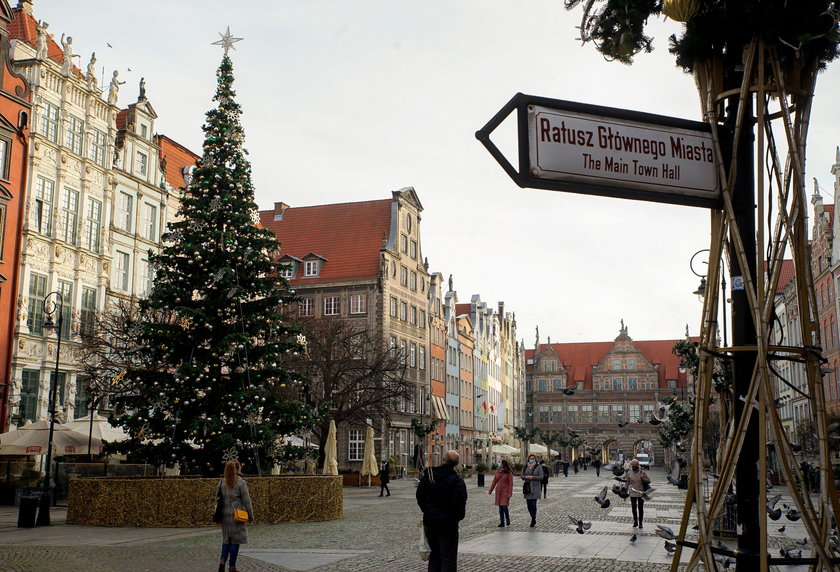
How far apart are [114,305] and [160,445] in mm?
14804

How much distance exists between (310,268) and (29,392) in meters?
29.2

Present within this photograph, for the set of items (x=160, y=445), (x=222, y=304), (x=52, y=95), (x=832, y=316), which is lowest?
(x=160, y=445)

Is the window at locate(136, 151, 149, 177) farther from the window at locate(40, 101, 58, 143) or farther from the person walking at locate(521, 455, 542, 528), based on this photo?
the person walking at locate(521, 455, 542, 528)

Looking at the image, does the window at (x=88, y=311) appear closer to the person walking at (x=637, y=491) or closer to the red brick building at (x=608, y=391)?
the person walking at (x=637, y=491)

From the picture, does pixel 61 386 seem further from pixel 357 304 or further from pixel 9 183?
pixel 357 304

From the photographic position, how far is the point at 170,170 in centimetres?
4544

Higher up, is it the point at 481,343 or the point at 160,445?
the point at 481,343

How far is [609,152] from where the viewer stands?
4723mm

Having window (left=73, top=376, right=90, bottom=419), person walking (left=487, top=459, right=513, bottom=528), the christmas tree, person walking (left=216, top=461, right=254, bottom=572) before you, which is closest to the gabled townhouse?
window (left=73, top=376, right=90, bottom=419)

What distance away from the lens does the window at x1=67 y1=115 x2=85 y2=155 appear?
3509cm

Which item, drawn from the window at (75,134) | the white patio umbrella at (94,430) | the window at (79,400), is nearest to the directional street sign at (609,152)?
the white patio umbrella at (94,430)

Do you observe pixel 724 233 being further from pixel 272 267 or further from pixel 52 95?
pixel 52 95

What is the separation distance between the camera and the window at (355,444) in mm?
55000

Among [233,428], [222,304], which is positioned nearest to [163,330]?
[222,304]
